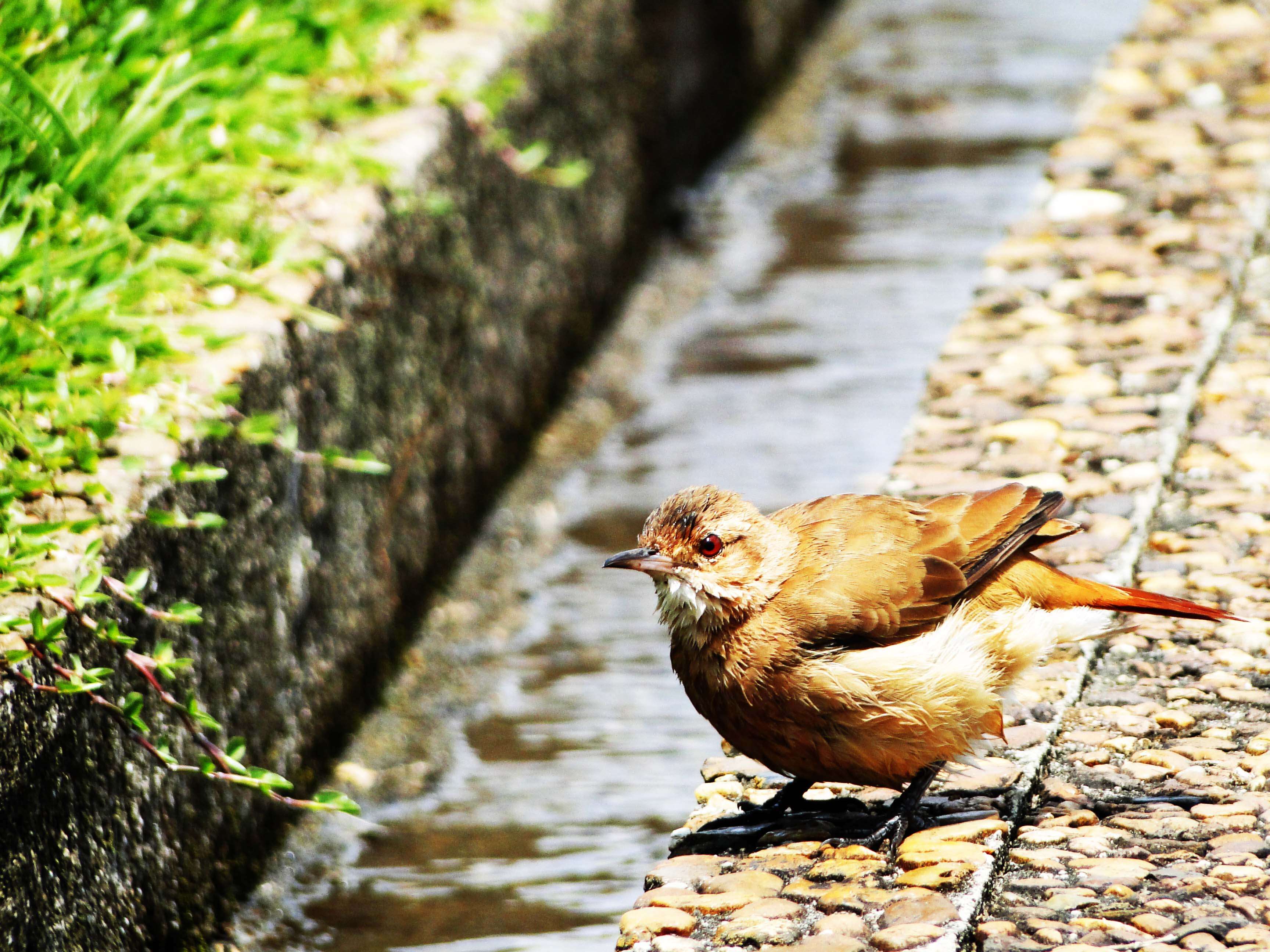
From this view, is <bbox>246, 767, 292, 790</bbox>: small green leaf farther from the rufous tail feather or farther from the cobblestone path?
the rufous tail feather

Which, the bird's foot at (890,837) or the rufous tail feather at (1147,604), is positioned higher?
the rufous tail feather at (1147,604)

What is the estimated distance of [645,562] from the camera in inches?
118

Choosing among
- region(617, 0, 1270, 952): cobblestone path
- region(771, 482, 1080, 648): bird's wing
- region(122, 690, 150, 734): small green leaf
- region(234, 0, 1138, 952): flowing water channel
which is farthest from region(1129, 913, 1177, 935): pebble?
region(122, 690, 150, 734): small green leaf

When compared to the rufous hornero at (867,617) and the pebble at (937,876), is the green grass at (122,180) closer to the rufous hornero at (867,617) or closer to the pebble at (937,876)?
the rufous hornero at (867,617)

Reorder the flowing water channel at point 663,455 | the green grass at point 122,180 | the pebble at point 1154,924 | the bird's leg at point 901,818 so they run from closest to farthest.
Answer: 1. the pebble at point 1154,924
2. the bird's leg at point 901,818
3. the green grass at point 122,180
4. the flowing water channel at point 663,455

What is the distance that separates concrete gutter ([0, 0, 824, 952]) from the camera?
3096 mm

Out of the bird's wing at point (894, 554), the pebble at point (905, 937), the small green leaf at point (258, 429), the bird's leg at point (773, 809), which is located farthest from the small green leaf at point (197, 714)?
the pebble at point (905, 937)

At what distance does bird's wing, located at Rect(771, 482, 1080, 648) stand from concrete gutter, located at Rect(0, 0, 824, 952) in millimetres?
1368

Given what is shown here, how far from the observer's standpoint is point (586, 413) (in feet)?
20.4

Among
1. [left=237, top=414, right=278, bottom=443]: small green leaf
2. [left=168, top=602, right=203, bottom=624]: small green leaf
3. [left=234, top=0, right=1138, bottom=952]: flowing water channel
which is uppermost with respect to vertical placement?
[left=237, top=414, right=278, bottom=443]: small green leaf

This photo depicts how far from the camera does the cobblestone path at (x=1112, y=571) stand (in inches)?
102

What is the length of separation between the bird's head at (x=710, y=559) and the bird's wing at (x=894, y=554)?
47 millimetres

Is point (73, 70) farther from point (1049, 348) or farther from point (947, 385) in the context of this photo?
point (1049, 348)

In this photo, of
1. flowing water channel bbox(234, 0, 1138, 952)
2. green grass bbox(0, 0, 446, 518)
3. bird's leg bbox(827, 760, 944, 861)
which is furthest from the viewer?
flowing water channel bbox(234, 0, 1138, 952)
